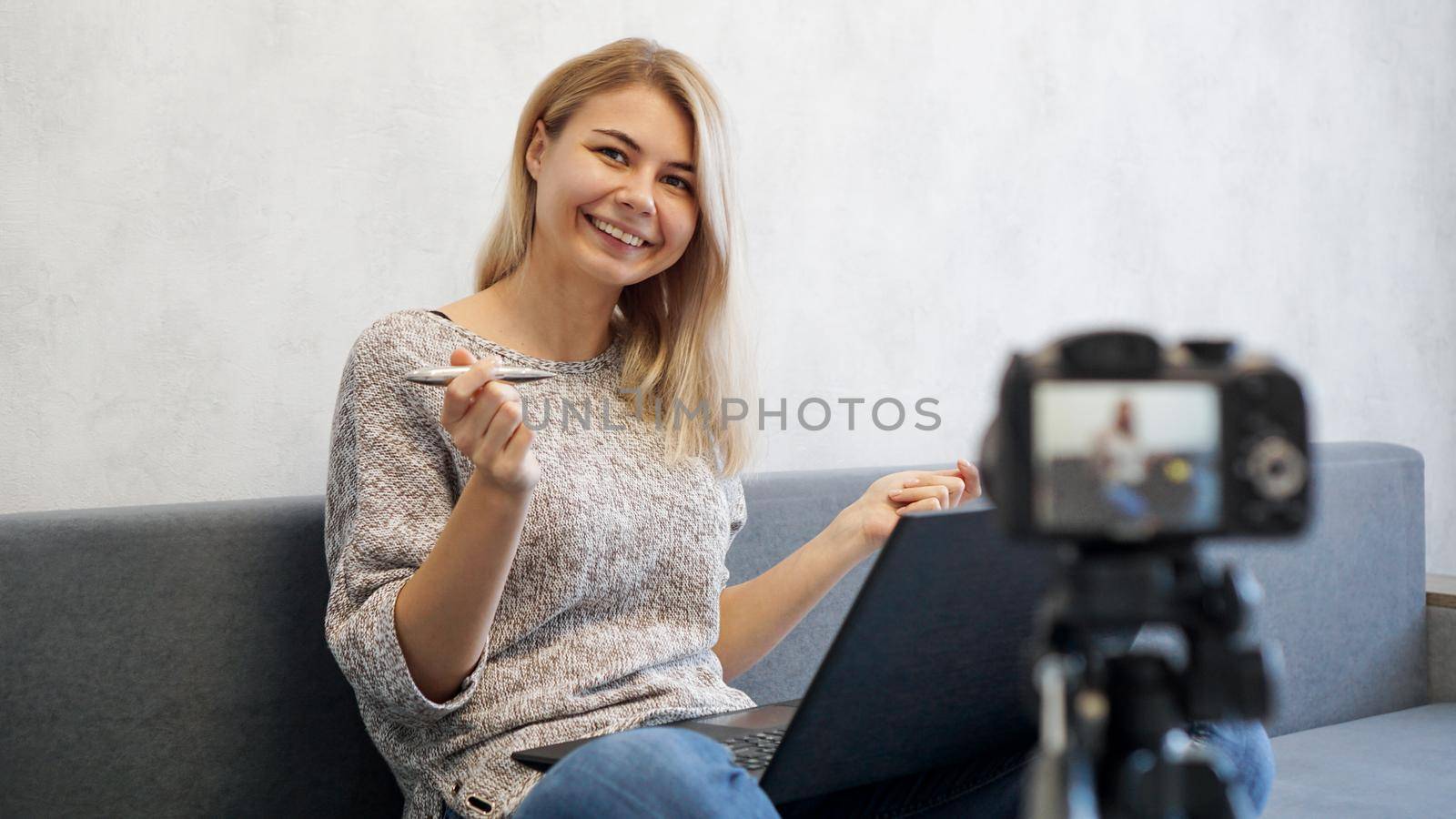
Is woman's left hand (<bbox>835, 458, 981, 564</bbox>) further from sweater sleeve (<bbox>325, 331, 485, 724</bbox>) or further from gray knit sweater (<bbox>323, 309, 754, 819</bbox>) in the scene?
sweater sleeve (<bbox>325, 331, 485, 724</bbox>)

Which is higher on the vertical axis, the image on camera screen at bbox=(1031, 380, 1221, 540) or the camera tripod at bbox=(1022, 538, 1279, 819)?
the image on camera screen at bbox=(1031, 380, 1221, 540)

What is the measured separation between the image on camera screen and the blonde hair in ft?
2.86

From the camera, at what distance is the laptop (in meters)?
0.81

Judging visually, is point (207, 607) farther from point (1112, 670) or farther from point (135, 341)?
point (1112, 670)

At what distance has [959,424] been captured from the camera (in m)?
2.09

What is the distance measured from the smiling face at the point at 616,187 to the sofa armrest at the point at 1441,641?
5.27 ft

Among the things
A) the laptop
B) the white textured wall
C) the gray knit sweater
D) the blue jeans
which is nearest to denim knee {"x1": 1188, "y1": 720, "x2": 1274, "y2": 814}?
the laptop

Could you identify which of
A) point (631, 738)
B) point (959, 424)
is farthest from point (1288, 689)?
point (631, 738)

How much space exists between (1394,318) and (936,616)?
227 centimetres

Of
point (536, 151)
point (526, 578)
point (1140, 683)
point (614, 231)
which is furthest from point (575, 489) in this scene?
point (1140, 683)

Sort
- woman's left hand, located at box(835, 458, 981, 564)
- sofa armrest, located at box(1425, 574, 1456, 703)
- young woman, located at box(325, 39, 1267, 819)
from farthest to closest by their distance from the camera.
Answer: sofa armrest, located at box(1425, 574, 1456, 703)
woman's left hand, located at box(835, 458, 981, 564)
young woman, located at box(325, 39, 1267, 819)

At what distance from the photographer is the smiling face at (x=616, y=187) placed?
1266mm

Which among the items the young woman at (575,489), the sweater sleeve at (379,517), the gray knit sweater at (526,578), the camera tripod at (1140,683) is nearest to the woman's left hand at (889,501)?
the young woman at (575,489)

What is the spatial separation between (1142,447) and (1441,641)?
208 centimetres
